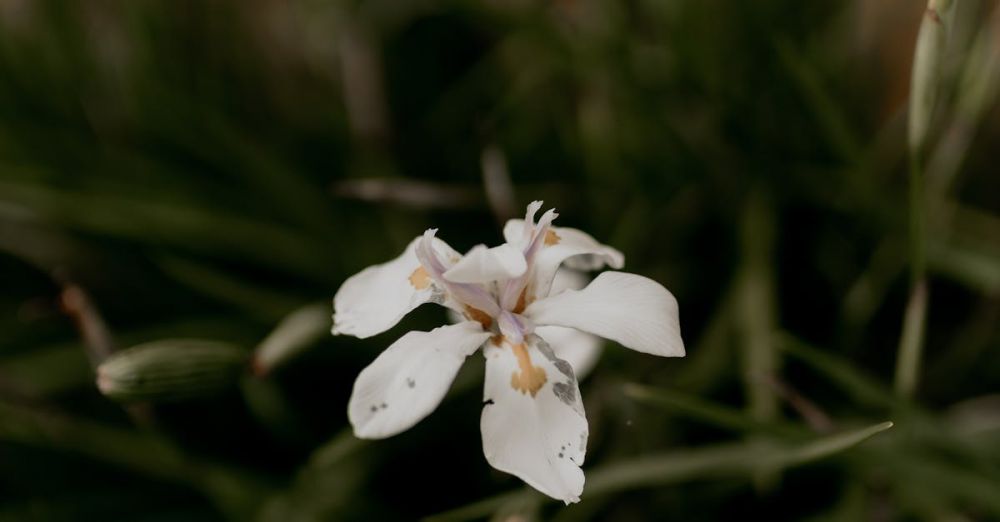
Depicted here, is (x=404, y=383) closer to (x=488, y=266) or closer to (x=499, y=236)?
(x=488, y=266)

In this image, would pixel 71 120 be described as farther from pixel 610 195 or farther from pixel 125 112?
pixel 610 195

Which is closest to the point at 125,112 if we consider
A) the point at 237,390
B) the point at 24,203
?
the point at 24,203

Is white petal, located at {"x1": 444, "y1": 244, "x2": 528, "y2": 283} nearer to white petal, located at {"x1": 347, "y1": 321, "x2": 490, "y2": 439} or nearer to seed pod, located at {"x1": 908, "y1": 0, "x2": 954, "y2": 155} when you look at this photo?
white petal, located at {"x1": 347, "y1": 321, "x2": 490, "y2": 439}

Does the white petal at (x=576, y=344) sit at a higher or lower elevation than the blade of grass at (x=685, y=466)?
higher

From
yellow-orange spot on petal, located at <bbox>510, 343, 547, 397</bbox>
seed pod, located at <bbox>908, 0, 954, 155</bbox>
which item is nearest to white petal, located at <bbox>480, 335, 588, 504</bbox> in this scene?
yellow-orange spot on petal, located at <bbox>510, 343, 547, 397</bbox>

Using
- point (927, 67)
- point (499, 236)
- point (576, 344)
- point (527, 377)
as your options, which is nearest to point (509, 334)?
point (527, 377)

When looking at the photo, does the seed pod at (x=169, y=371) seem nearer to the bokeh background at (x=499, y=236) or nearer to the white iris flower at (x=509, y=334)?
the bokeh background at (x=499, y=236)

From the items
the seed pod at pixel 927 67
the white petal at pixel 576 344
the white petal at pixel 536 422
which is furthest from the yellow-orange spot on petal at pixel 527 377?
the seed pod at pixel 927 67
